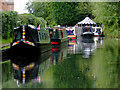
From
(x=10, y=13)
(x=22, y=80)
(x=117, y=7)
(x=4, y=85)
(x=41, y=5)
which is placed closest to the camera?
(x=4, y=85)

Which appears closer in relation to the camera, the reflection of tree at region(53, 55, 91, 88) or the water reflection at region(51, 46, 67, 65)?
the reflection of tree at region(53, 55, 91, 88)

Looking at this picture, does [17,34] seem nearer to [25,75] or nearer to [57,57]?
[57,57]

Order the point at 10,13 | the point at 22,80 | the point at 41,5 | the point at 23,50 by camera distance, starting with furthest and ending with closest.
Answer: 1. the point at 41,5
2. the point at 10,13
3. the point at 23,50
4. the point at 22,80

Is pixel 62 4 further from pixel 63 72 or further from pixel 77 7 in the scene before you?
pixel 63 72

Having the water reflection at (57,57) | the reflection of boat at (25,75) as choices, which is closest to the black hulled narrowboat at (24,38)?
the water reflection at (57,57)

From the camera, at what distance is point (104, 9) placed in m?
38.3

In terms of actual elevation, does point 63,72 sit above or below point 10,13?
below

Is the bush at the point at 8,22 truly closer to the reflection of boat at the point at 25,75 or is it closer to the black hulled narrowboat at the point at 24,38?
the black hulled narrowboat at the point at 24,38

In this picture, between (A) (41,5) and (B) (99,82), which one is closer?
(B) (99,82)

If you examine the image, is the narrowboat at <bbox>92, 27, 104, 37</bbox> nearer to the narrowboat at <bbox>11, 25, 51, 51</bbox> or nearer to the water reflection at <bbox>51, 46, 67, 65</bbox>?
the water reflection at <bbox>51, 46, 67, 65</bbox>

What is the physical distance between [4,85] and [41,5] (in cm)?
6539

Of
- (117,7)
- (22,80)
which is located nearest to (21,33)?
(22,80)

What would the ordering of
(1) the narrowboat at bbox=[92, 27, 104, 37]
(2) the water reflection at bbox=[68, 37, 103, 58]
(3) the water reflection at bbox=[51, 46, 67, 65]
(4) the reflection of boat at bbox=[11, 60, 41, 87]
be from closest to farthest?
1. (4) the reflection of boat at bbox=[11, 60, 41, 87]
2. (3) the water reflection at bbox=[51, 46, 67, 65]
3. (2) the water reflection at bbox=[68, 37, 103, 58]
4. (1) the narrowboat at bbox=[92, 27, 104, 37]

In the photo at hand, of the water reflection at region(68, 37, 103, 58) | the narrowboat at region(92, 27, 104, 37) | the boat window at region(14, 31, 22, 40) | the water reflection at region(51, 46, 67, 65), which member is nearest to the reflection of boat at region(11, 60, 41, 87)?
the water reflection at region(51, 46, 67, 65)
